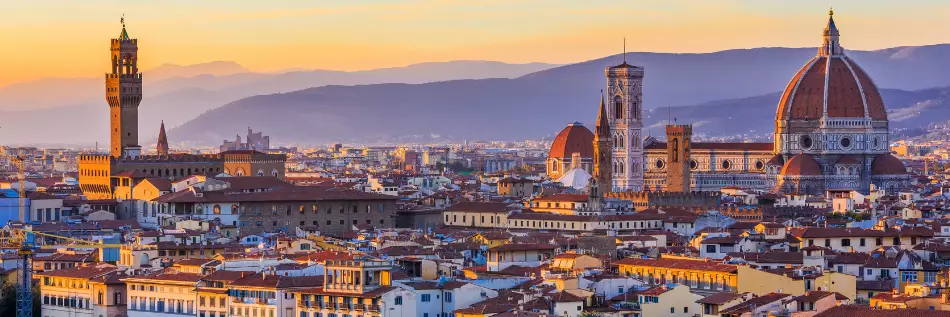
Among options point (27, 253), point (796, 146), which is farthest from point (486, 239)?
point (796, 146)

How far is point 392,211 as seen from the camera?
3720 inches

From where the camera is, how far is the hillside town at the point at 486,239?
1977 inches

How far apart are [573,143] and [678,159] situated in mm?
14631

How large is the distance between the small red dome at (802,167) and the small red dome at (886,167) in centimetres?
377

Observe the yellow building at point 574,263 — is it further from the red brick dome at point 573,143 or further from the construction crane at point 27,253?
the red brick dome at point 573,143

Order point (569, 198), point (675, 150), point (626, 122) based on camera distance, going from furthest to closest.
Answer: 1. point (626, 122)
2. point (675, 150)
3. point (569, 198)

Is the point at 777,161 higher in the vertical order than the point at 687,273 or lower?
higher

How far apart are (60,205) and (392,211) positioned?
528 inches

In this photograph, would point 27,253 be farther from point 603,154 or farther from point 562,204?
point 603,154

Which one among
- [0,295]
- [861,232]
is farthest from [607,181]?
[0,295]

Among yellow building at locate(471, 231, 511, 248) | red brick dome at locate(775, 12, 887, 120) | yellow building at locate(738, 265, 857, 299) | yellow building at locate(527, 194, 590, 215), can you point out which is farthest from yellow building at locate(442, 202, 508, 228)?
red brick dome at locate(775, 12, 887, 120)

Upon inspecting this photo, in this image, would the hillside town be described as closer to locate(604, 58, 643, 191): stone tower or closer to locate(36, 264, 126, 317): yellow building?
locate(36, 264, 126, 317): yellow building

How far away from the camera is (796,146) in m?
149

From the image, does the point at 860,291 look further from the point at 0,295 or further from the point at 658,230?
the point at 658,230
